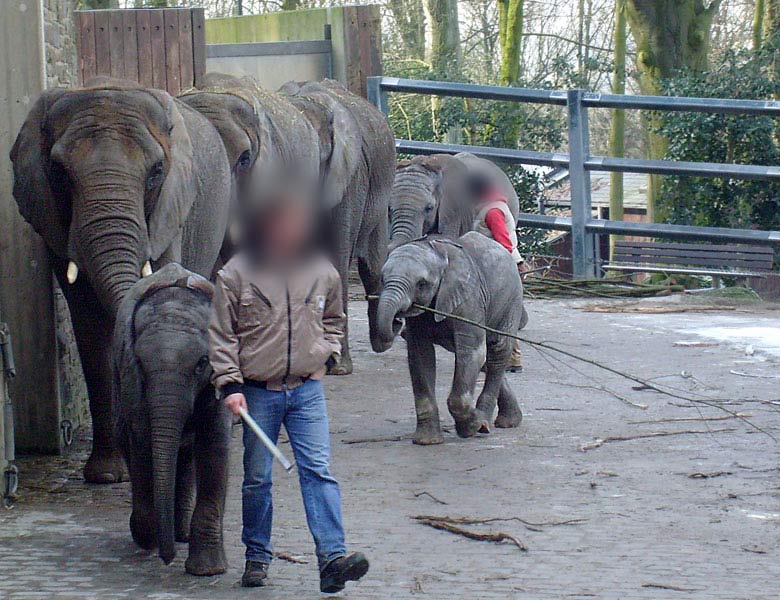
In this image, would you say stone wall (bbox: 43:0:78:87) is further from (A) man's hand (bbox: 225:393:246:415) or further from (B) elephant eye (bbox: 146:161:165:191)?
(A) man's hand (bbox: 225:393:246:415)

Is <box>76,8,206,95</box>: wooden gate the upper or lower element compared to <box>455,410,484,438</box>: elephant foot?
upper

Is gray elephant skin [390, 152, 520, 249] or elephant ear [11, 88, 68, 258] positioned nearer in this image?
elephant ear [11, 88, 68, 258]

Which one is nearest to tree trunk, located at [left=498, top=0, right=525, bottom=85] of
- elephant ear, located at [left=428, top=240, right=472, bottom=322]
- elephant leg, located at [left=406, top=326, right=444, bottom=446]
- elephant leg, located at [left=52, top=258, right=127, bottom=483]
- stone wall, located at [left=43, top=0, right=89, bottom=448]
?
stone wall, located at [left=43, top=0, right=89, bottom=448]

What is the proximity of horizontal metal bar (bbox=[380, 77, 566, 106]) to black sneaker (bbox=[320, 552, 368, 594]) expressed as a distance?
12849 mm

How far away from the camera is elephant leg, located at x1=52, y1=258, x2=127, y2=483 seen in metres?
8.39

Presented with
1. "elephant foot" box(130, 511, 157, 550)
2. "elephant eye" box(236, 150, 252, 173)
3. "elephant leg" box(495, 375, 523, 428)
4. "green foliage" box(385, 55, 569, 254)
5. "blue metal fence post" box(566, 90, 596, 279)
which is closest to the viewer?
"elephant foot" box(130, 511, 157, 550)

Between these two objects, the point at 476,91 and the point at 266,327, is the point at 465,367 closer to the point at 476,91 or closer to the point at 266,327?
the point at 266,327

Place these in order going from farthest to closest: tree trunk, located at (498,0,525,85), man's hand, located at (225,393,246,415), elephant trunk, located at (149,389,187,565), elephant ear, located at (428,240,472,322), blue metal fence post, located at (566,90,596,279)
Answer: tree trunk, located at (498,0,525,85), blue metal fence post, located at (566,90,596,279), elephant ear, located at (428,240,472,322), elephant trunk, located at (149,389,187,565), man's hand, located at (225,393,246,415)

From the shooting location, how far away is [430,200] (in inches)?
468

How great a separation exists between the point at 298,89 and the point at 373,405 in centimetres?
383

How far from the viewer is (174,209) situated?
825 centimetres

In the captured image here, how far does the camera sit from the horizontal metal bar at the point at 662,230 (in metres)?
17.1

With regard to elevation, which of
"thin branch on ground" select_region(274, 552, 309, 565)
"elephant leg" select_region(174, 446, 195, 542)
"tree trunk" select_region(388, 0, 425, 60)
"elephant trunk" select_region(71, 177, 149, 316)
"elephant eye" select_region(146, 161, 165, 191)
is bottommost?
"thin branch on ground" select_region(274, 552, 309, 565)

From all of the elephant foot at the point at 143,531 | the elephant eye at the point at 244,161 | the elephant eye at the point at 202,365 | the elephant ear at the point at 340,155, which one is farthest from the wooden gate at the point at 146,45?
the elephant eye at the point at 202,365
